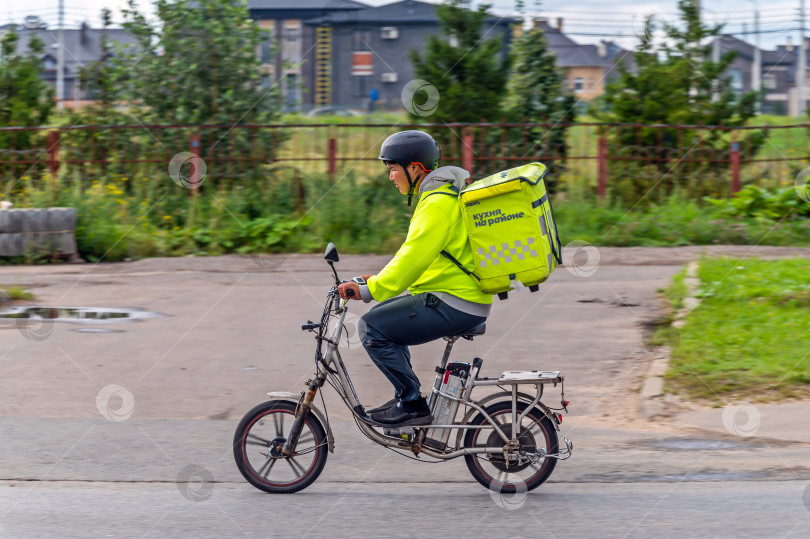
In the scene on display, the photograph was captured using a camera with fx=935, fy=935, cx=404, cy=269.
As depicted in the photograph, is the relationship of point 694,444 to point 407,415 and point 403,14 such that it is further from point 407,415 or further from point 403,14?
point 403,14

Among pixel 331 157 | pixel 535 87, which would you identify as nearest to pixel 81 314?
pixel 331 157

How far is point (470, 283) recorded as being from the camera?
4.73 meters

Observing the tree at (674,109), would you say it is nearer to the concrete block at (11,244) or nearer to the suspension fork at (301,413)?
the concrete block at (11,244)

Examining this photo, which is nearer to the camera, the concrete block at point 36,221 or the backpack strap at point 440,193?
the backpack strap at point 440,193

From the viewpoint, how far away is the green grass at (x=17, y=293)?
10268 millimetres

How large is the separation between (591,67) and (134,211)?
48.3m

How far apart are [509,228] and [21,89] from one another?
14.4 m

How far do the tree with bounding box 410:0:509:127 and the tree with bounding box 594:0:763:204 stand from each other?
1.92 m

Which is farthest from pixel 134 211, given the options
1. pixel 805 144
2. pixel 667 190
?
pixel 805 144

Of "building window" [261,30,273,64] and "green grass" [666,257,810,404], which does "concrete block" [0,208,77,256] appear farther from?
"green grass" [666,257,810,404]

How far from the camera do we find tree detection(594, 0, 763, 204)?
48.7 ft

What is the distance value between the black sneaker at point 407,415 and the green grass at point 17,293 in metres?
6.75

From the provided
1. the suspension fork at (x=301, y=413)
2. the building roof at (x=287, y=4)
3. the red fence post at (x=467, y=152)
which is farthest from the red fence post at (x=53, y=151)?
the building roof at (x=287, y=4)

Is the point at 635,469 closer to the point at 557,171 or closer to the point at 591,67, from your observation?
the point at 557,171
